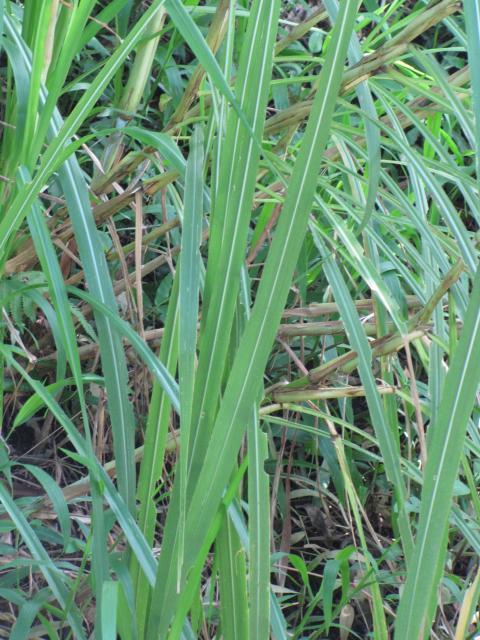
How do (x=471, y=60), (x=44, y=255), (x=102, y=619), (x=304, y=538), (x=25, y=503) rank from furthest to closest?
1. (x=304, y=538)
2. (x=25, y=503)
3. (x=44, y=255)
4. (x=102, y=619)
5. (x=471, y=60)

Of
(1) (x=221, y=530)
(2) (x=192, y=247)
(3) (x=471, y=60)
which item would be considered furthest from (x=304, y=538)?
(3) (x=471, y=60)

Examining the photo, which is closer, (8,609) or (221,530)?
(221,530)

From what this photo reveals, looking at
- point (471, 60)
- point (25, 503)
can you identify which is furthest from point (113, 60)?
point (25, 503)

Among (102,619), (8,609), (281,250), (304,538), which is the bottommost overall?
(304,538)

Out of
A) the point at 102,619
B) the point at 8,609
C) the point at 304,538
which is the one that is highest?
the point at 102,619

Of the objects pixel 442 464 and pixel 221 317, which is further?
pixel 221 317

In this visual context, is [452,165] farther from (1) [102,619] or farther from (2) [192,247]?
(1) [102,619]

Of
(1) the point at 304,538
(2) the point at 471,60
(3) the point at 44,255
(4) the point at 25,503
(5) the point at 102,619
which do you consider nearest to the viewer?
(2) the point at 471,60

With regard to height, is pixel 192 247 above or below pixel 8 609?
above

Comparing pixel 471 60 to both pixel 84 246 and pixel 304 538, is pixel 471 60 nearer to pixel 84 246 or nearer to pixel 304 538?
pixel 84 246
